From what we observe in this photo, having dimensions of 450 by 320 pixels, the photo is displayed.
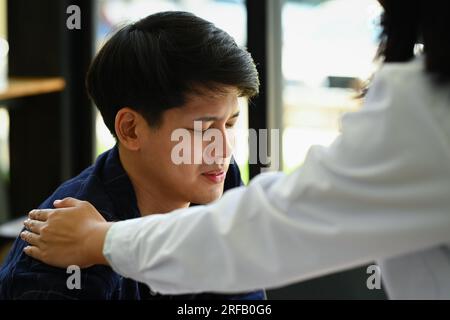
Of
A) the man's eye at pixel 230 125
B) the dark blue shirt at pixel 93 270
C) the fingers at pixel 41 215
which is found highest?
the man's eye at pixel 230 125

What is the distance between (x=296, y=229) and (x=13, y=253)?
2.23 ft

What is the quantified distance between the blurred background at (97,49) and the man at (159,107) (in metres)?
1.12

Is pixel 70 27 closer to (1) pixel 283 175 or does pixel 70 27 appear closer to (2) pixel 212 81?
(2) pixel 212 81

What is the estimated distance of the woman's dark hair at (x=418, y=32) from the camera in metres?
0.91

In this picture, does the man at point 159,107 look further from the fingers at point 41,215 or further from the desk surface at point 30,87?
the desk surface at point 30,87

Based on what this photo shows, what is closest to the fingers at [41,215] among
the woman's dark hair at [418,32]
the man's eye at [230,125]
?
the man's eye at [230,125]

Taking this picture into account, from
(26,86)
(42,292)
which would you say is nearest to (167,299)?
(42,292)

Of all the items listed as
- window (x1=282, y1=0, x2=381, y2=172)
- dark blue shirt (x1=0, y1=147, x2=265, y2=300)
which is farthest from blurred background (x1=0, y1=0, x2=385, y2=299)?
dark blue shirt (x1=0, y1=147, x2=265, y2=300)

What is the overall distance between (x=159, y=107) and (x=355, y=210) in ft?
2.29

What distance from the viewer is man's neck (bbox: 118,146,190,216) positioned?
5.13 feet

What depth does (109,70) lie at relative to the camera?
1.55m

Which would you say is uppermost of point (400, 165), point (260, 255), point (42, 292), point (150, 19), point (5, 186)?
point (150, 19)

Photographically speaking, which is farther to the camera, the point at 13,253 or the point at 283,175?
the point at 13,253

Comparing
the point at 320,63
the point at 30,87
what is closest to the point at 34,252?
the point at 320,63
